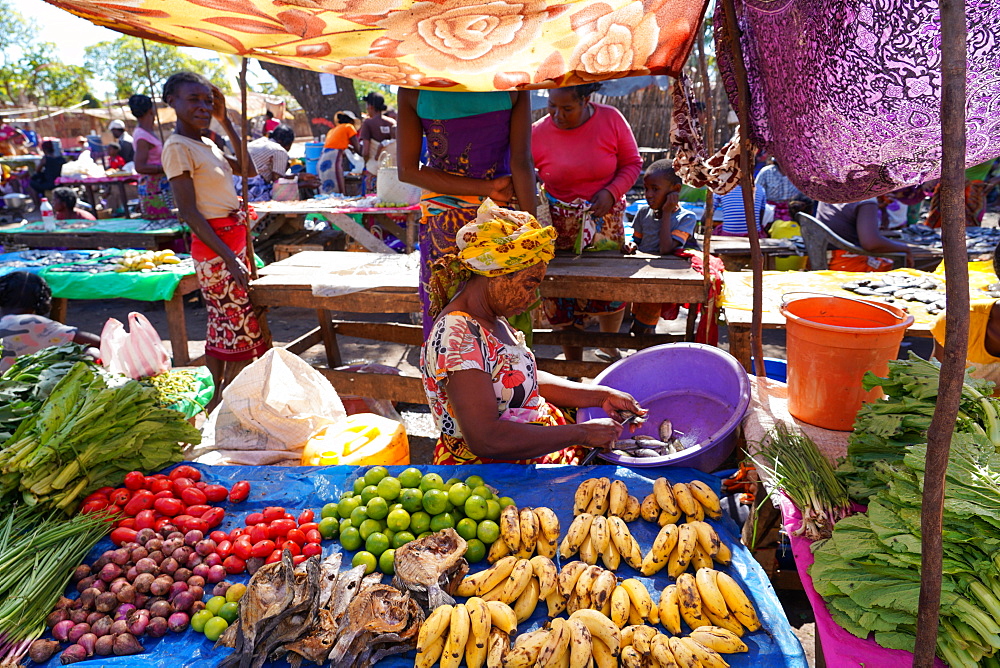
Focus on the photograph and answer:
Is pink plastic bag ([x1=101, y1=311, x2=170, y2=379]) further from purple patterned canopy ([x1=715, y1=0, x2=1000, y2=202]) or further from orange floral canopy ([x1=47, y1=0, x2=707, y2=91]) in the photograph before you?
purple patterned canopy ([x1=715, y1=0, x2=1000, y2=202])

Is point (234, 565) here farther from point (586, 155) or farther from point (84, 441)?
point (586, 155)

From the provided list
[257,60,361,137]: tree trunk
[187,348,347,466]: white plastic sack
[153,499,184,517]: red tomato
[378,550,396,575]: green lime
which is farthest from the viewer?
[257,60,361,137]: tree trunk

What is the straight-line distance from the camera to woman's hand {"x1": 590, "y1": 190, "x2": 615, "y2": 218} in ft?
14.5

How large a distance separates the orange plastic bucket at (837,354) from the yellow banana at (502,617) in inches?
57.5

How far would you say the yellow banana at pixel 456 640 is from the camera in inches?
61.4

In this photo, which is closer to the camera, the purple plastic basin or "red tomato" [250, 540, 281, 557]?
"red tomato" [250, 540, 281, 557]

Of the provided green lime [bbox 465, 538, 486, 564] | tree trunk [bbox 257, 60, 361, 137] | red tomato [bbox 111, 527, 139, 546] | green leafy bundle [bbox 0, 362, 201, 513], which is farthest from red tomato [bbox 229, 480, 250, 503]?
tree trunk [bbox 257, 60, 361, 137]

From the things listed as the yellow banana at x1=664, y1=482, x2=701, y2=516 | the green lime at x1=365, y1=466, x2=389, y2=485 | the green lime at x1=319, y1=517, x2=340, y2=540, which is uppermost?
the green lime at x1=365, y1=466, x2=389, y2=485

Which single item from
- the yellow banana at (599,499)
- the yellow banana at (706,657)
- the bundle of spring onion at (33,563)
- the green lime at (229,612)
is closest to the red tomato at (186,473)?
the bundle of spring onion at (33,563)

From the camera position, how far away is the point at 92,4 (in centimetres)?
210

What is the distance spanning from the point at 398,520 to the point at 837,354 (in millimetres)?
1679

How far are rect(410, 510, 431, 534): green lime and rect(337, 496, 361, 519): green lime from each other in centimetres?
24

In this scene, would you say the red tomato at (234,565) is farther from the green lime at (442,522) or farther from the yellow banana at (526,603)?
the yellow banana at (526,603)

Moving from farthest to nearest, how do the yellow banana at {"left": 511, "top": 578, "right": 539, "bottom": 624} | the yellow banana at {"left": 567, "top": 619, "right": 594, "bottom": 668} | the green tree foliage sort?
the green tree foliage → the yellow banana at {"left": 511, "top": 578, "right": 539, "bottom": 624} → the yellow banana at {"left": 567, "top": 619, "right": 594, "bottom": 668}
